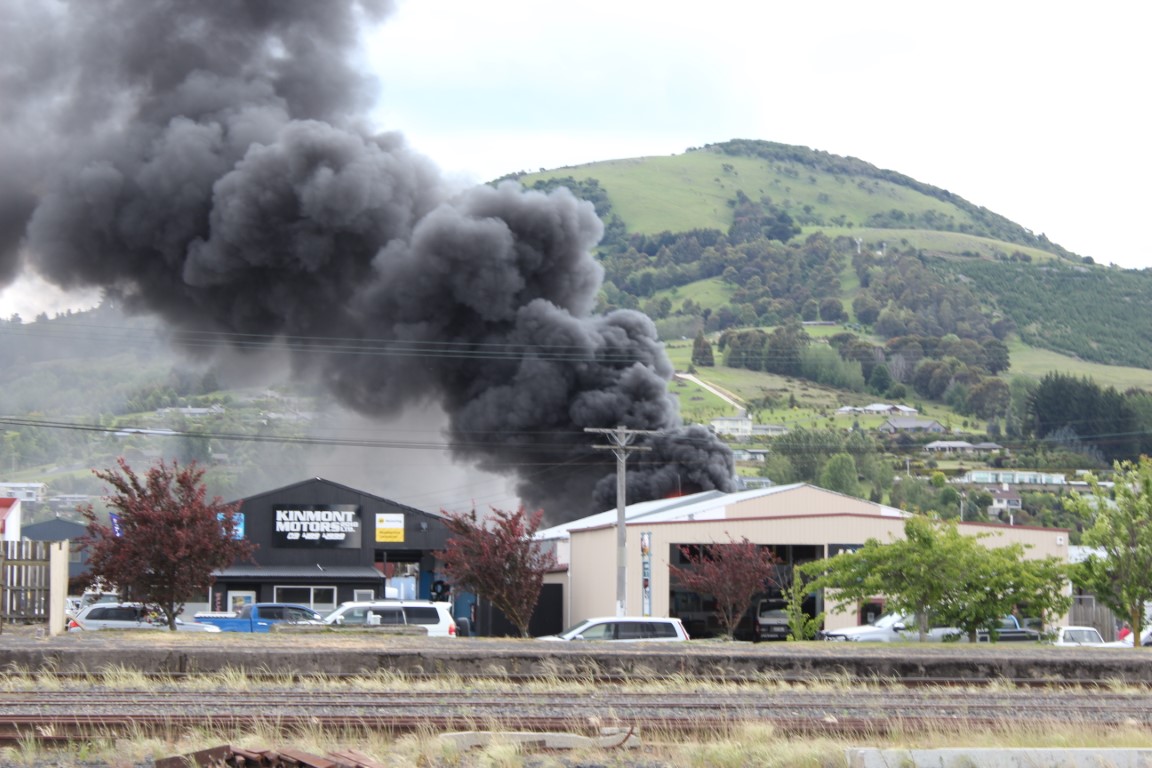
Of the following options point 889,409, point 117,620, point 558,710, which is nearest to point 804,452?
point 889,409

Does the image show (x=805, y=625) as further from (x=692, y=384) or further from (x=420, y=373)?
(x=692, y=384)

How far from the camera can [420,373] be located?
6400 centimetres

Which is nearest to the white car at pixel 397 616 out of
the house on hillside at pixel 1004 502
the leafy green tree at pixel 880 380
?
the house on hillside at pixel 1004 502

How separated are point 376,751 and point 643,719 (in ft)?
10.0

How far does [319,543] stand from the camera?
45000mm

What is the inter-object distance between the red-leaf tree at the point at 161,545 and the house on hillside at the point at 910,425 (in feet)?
387

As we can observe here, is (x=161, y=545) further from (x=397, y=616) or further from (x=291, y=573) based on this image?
(x=291, y=573)

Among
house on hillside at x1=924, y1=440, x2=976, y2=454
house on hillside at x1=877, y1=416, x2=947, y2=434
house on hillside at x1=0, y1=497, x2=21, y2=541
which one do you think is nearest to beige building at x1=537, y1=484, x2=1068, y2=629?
house on hillside at x1=0, y1=497, x2=21, y2=541

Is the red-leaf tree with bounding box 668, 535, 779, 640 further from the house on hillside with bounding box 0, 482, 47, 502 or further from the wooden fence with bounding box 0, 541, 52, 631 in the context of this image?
the house on hillside with bounding box 0, 482, 47, 502

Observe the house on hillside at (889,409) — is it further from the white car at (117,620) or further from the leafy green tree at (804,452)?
the white car at (117,620)

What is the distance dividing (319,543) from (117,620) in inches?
599

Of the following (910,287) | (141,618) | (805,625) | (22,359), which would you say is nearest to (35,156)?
(141,618)

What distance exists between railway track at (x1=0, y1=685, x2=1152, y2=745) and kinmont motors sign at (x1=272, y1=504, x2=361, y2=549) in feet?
94.6

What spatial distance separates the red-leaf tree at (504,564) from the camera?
99.7 ft
